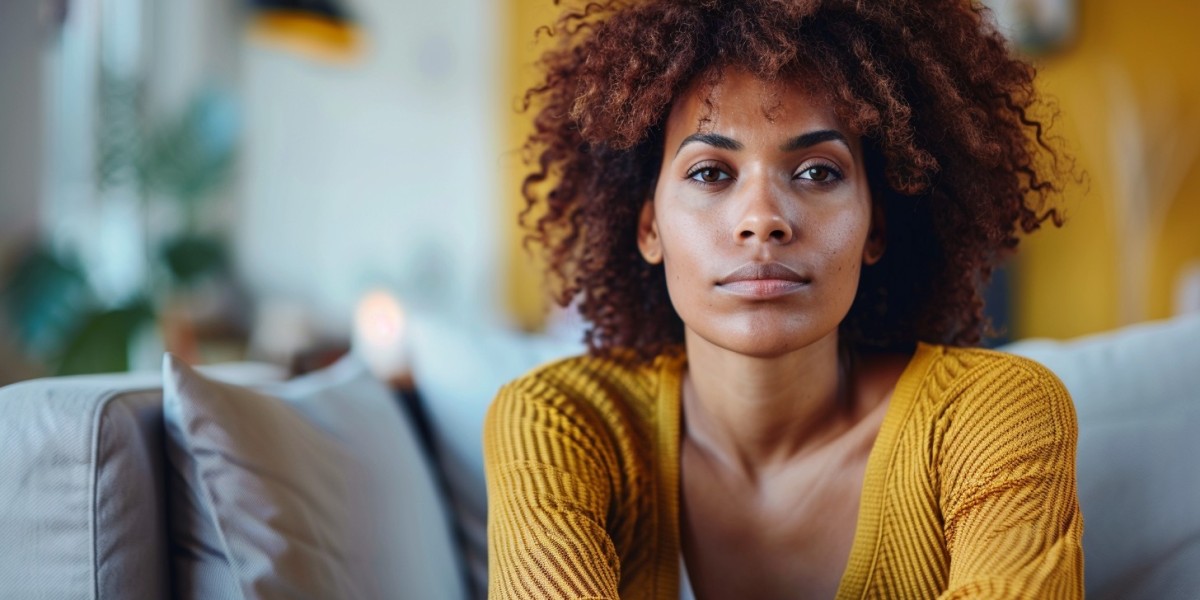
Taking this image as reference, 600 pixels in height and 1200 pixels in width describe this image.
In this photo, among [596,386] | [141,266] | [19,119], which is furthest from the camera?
[141,266]

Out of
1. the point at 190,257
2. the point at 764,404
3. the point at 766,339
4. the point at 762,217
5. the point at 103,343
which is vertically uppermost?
the point at 762,217

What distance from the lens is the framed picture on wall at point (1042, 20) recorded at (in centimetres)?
424

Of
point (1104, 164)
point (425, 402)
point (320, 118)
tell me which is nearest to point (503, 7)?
point (320, 118)

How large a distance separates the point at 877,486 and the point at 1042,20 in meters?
3.53

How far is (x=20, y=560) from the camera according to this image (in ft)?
3.67

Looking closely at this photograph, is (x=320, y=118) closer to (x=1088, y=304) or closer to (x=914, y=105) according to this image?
(x=1088, y=304)

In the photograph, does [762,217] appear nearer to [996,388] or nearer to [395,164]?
[996,388]

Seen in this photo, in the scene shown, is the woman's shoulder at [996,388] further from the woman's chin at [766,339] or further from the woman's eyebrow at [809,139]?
the woman's eyebrow at [809,139]

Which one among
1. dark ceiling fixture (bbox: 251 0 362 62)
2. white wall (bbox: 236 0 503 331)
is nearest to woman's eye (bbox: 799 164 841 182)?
dark ceiling fixture (bbox: 251 0 362 62)

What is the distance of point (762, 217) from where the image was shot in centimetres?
124

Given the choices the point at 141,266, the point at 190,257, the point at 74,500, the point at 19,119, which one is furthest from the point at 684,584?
the point at 141,266

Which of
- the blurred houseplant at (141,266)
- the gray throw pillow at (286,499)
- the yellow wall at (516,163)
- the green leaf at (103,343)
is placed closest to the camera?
the gray throw pillow at (286,499)

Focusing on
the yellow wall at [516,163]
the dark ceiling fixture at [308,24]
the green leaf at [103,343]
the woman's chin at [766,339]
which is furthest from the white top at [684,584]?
the yellow wall at [516,163]

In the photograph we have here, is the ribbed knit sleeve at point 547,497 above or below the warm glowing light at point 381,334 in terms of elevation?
above
